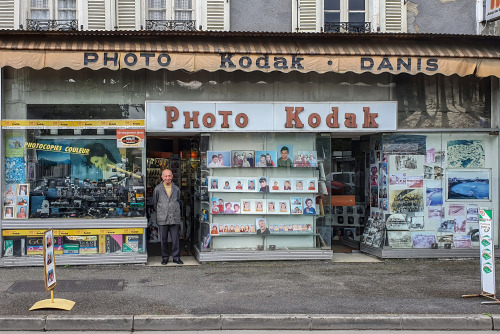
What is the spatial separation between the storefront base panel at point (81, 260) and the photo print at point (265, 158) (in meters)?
2.72

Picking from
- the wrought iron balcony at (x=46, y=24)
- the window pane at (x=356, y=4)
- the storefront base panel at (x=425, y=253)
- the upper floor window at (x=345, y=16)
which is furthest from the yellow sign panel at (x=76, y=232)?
the window pane at (x=356, y=4)

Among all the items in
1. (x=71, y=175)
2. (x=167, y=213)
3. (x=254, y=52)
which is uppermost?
(x=254, y=52)

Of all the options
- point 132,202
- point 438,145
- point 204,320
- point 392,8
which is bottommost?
point 204,320

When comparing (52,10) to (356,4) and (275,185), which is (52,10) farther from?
(356,4)

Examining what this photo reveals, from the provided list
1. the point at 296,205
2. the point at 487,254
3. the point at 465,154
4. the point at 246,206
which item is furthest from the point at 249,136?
the point at 487,254

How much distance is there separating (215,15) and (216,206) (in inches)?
144

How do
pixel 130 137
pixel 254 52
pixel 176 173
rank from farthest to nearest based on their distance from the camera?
pixel 176 173 → pixel 130 137 → pixel 254 52

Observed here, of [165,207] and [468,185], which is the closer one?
[165,207]

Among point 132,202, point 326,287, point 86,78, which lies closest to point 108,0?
point 86,78

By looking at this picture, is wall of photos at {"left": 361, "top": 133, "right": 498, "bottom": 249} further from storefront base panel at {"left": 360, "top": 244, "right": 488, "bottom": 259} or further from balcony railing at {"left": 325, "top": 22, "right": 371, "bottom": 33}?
balcony railing at {"left": 325, "top": 22, "right": 371, "bottom": 33}

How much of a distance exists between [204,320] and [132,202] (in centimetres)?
433

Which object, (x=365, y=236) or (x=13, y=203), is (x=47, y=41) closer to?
(x=13, y=203)

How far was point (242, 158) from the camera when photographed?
36.9 feet

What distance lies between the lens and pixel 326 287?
9.04m
